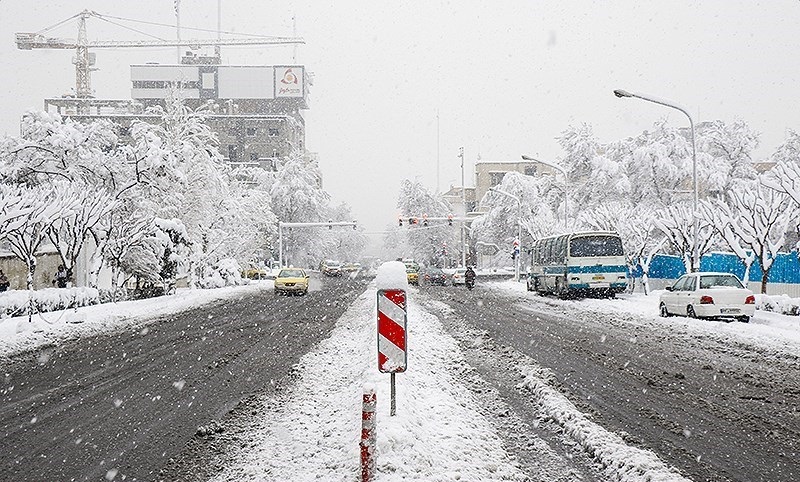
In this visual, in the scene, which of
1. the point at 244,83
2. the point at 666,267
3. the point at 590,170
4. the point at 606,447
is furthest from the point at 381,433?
the point at 244,83

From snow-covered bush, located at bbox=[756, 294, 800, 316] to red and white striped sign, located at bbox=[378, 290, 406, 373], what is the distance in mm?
18132

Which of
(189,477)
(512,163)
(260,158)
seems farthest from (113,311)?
(512,163)

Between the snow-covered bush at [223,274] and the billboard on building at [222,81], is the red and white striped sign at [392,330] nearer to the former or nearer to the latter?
the snow-covered bush at [223,274]

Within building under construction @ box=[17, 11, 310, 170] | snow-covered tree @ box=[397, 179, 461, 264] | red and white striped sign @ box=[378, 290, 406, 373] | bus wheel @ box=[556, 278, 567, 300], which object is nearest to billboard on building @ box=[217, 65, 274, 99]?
building under construction @ box=[17, 11, 310, 170]

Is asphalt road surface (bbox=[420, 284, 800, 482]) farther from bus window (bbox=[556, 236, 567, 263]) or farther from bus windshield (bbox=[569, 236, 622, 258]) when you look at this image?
bus window (bbox=[556, 236, 567, 263])

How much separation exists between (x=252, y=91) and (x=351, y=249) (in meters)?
37.2

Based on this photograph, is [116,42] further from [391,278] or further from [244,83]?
[391,278]

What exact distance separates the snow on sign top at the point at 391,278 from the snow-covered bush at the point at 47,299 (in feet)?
61.3

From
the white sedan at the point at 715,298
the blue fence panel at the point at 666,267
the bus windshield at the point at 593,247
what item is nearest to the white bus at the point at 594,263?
the bus windshield at the point at 593,247

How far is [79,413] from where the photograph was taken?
9.16 meters

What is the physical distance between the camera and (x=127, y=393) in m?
10.6

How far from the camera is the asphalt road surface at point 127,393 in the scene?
23.2 feet

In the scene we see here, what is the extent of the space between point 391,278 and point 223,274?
49.1 meters

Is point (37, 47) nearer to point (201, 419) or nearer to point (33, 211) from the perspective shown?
point (33, 211)
